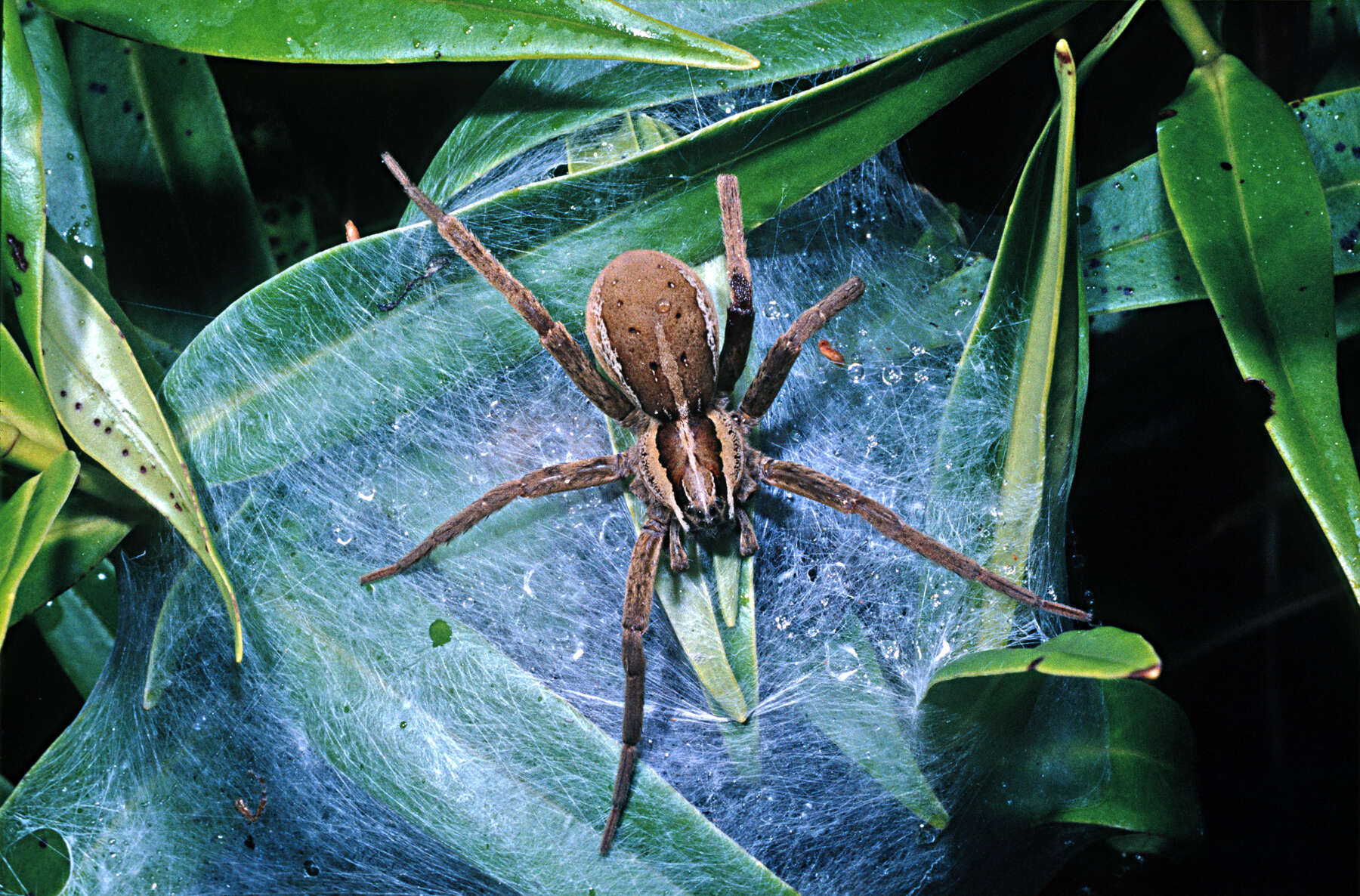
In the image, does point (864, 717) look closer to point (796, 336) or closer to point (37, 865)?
point (796, 336)

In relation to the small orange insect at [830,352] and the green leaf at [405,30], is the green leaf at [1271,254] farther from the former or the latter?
the green leaf at [405,30]

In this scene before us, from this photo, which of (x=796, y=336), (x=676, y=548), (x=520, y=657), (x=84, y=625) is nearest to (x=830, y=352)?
(x=796, y=336)

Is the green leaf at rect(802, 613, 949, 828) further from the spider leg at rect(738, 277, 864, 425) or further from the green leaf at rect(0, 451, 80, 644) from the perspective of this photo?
the green leaf at rect(0, 451, 80, 644)

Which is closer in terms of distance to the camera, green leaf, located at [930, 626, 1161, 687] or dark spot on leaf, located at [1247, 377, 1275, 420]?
green leaf, located at [930, 626, 1161, 687]

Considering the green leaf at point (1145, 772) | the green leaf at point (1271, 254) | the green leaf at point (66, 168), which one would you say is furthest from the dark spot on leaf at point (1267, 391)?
the green leaf at point (66, 168)

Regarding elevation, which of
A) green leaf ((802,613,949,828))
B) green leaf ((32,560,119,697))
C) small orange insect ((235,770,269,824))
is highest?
green leaf ((32,560,119,697))

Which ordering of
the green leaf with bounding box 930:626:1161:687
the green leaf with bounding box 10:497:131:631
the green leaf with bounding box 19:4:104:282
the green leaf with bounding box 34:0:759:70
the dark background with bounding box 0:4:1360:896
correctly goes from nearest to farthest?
the green leaf with bounding box 930:626:1161:687, the green leaf with bounding box 34:0:759:70, the green leaf with bounding box 10:497:131:631, the green leaf with bounding box 19:4:104:282, the dark background with bounding box 0:4:1360:896

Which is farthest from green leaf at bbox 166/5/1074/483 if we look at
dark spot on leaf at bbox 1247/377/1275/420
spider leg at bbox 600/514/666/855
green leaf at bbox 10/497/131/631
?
dark spot on leaf at bbox 1247/377/1275/420

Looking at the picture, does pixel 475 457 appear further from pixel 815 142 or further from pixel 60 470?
pixel 815 142
